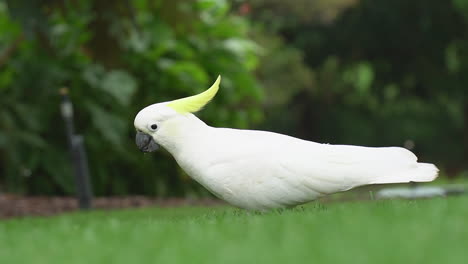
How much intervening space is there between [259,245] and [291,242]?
108 mm

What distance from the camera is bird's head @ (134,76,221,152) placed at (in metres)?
4.18

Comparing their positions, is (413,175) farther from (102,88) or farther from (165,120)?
(102,88)

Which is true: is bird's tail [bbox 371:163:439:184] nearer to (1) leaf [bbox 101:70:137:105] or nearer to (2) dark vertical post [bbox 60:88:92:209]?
(2) dark vertical post [bbox 60:88:92:209]

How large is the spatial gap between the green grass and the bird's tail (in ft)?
0.59

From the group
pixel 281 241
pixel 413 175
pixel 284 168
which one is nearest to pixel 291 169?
pixel 284 168

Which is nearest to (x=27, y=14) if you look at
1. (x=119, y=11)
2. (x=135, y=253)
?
(x=119, y=11)

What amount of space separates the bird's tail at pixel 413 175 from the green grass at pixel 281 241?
0.18 meters

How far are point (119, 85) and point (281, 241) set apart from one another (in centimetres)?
835

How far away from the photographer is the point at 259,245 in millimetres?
2691

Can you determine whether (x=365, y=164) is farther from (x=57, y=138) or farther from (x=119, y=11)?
(x=57, y=138)

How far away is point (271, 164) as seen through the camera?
3908 millimetres

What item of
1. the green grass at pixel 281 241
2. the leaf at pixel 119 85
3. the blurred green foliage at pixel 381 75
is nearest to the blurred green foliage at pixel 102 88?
the leaf at pixel 119 85

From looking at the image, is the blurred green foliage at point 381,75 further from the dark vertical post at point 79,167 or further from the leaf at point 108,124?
the dark vertical post at point 79,167

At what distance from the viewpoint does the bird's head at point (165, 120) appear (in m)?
4.18
